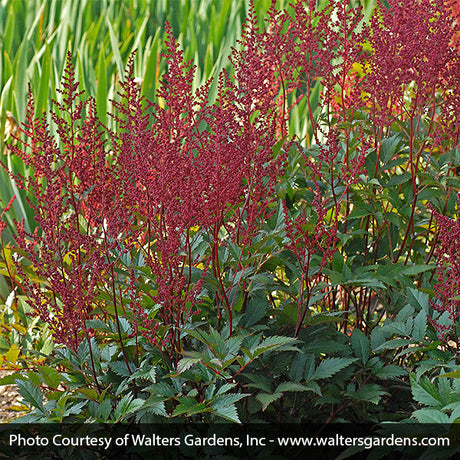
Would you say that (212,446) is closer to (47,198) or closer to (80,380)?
(80,380)

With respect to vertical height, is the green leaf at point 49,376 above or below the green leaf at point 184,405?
below

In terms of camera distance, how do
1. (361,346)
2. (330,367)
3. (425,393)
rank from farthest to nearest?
(361,346)
(330,367)
(425,393)

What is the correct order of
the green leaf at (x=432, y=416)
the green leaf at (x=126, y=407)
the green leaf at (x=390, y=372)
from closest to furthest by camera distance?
the green leaf at (x=432, y=416) → the green leaf at (x=126, y=407) → the green leaf at (x=390, y=372)

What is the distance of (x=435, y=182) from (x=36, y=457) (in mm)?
1351

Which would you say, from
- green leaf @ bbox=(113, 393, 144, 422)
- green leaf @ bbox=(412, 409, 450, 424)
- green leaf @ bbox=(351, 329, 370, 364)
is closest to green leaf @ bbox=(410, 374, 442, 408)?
green leaf @ bbox=(412, 409, 450, 424)

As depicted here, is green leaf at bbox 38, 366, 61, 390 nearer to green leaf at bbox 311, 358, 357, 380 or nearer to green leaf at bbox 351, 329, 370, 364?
green leaf at bbox 311, 358, 357, 380

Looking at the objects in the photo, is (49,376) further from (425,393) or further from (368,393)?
(425,393)

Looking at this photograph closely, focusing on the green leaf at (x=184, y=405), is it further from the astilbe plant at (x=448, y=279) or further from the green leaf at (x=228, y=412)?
the astilbe plant at (x=448, y=279)

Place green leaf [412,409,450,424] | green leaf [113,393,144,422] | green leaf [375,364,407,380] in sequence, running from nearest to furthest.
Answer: green leaf [412,409,450,424] < green leaf [113,393,144,422] < green leaf [375,364,407,380]

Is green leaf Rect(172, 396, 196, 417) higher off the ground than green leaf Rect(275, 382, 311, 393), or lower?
lower

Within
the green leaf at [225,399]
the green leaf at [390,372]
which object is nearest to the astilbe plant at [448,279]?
the green leaf at [390,372]

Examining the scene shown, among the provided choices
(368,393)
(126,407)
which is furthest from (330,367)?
(126,407)

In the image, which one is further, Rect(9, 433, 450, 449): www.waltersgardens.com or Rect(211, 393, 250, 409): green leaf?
Rect(9, 433, 450, 449): www.waltersgardens.com

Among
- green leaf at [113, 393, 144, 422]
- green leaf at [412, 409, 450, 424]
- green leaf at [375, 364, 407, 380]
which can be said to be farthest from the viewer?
green leaf at [375, 364, 407, 380]
